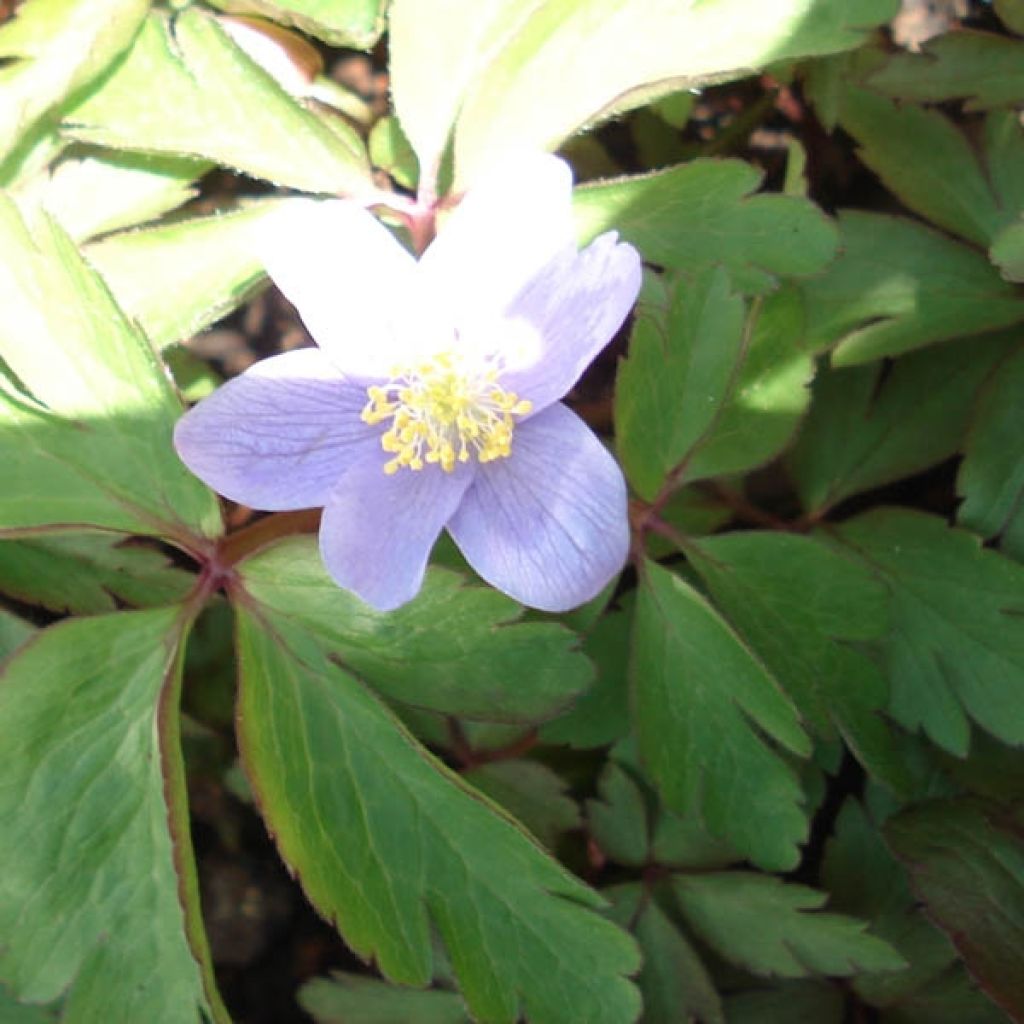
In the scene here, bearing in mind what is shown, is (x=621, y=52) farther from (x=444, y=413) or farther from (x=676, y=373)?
(x=444, y=413)

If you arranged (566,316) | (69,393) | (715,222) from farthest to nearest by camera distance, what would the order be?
(715,222) → (69,393) → (566,316)

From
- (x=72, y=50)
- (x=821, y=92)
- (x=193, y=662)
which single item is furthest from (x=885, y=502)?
(x=72, y=50)

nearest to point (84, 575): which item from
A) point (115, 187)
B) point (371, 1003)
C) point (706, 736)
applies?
point (115, 187)

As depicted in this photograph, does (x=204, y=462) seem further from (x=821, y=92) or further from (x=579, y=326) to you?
(x=821, y=92)

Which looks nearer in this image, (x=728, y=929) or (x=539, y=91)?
(x=539, y=91)

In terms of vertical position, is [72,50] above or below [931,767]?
above

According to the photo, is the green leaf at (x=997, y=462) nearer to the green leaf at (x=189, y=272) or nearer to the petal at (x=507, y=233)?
the petal at (x=507, y=233)
